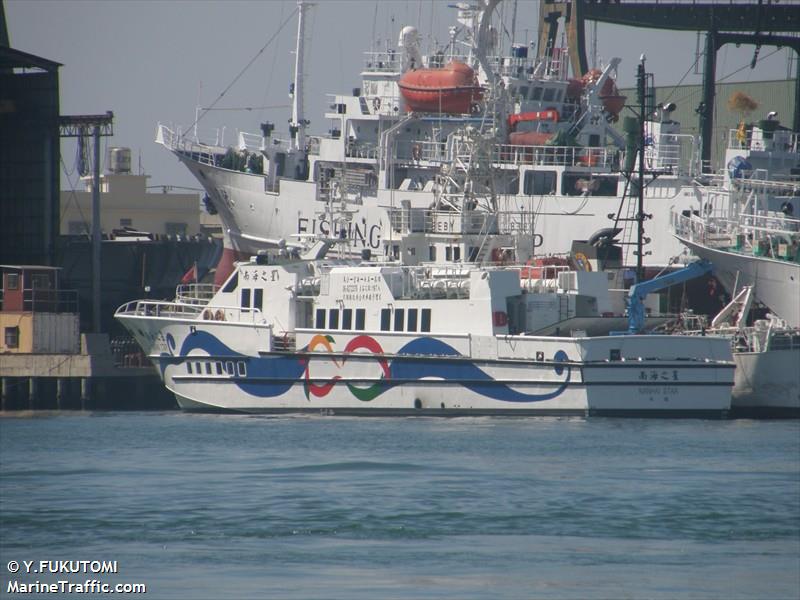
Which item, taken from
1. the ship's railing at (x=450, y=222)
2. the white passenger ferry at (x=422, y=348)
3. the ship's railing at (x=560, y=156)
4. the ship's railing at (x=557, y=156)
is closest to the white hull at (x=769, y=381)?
the white passenger ferry at (x=422, y=348)

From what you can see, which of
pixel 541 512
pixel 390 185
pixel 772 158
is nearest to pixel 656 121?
pixel 772 158

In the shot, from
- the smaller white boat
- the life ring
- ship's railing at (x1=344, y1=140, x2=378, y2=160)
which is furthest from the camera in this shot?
ship's railing at (x1=344, y1=140, x2=378, y2=160)

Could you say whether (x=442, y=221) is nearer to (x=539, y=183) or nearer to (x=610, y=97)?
(x=539, y=183)

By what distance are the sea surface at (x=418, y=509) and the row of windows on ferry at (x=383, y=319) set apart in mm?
Result: 2718

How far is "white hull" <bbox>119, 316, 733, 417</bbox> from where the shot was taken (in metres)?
38.7

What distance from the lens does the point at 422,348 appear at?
39719mm

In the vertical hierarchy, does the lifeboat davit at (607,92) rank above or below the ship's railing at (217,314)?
above

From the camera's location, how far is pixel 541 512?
26.9 meters

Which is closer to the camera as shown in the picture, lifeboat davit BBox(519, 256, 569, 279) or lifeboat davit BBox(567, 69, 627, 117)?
lifeboat davit BBox(519, 256, 569, 279)

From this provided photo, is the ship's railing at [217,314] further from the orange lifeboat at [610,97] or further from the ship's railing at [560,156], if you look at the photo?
the orange lifeboat at [610,97]

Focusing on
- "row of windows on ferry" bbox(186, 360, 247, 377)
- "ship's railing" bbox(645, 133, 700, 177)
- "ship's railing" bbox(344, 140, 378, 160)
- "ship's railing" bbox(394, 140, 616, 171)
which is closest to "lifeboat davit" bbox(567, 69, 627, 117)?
"ship's railing" bbox(394, 140, 616, 171)

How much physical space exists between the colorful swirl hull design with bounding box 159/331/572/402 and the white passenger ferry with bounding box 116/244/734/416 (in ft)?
0.09

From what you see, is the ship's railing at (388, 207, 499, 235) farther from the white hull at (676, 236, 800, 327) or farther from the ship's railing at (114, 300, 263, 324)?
the white hull at (676, 236, 800, 327)

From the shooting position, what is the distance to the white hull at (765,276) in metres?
42.7
